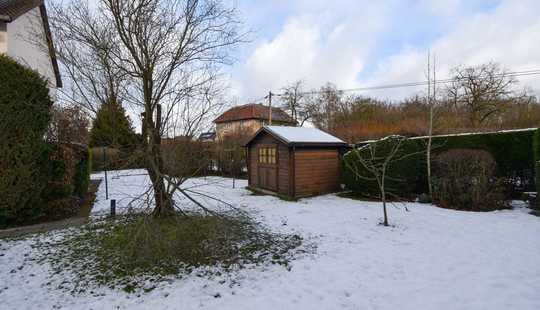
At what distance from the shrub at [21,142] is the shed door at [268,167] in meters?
6.08

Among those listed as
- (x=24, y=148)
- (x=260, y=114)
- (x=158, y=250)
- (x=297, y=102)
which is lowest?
(x=158, y=250)

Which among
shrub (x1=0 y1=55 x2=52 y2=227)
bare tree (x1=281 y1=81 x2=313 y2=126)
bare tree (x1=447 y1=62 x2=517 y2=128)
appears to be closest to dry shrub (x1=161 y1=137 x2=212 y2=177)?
shrub (x1=0 y1=55 x2=52 y2=227)

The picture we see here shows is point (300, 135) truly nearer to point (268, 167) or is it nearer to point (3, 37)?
point (268, 167)

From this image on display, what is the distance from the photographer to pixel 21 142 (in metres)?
4.61

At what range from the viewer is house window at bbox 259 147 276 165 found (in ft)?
29.0

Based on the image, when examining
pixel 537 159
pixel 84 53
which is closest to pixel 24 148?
pixel 84 53

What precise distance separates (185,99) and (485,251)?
541 cm

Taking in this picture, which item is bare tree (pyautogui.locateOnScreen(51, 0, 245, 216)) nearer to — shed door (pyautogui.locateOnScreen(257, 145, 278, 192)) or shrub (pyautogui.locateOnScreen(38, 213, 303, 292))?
shrub (pyautogui.locateOnScreen(38, 213, 303, 292))

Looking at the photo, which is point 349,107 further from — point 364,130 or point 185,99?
point 185,99

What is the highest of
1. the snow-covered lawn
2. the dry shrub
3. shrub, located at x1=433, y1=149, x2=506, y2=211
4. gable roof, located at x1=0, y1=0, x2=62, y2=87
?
gable roof, located at x1=0, y1=0, x2=62, y2=87

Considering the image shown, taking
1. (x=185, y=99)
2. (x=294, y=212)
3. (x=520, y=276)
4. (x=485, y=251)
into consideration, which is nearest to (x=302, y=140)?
(x=294, y=212)

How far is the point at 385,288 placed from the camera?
268 cm

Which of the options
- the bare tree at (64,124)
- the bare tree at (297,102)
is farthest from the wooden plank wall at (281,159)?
the bare tree at (297,102)

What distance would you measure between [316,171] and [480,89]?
16252 millimetres
